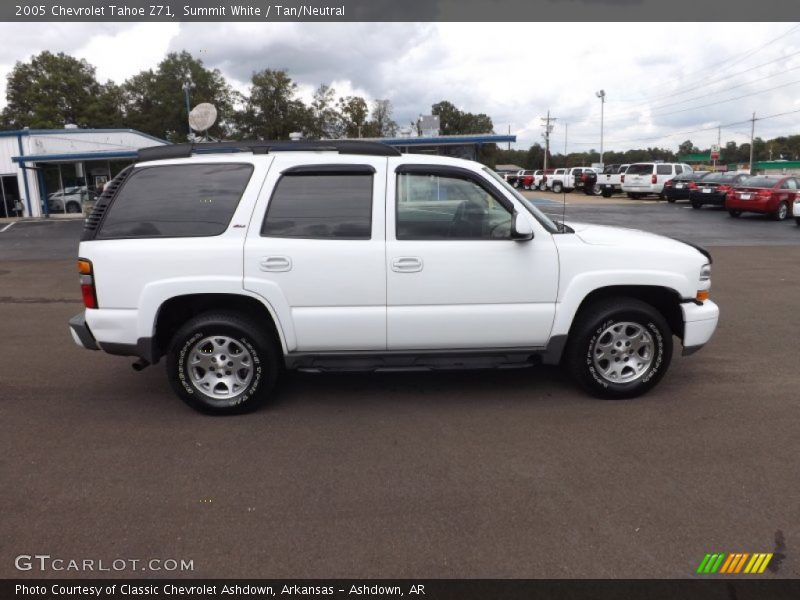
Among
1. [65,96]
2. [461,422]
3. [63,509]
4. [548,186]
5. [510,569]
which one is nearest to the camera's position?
[510,569]

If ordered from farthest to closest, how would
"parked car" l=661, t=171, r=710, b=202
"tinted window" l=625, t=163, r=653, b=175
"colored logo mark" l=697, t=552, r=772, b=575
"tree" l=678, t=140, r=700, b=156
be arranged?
"tree" l=678, t=140, r=700, b=156 → "tinted window" l=625, t=163, r=653, b=175 → "parked car" l=661, t=171, r=710, b=202 → "colored logo mark" l=697, t=552, r=772, b=575

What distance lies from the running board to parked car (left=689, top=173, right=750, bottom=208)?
2451cm

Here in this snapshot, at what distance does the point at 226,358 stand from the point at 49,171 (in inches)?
1318

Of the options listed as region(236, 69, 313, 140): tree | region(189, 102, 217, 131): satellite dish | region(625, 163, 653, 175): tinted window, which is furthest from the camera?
region(236, 69, 313, 140): tree

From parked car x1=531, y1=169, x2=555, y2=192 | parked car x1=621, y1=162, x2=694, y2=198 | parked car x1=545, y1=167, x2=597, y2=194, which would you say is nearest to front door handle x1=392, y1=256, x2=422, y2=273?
parked car x1=621, y1=162, x2=694, y2=198

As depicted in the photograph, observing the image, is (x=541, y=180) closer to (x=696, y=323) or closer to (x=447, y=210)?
(x=696, y=323)

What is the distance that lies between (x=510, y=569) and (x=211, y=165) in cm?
350

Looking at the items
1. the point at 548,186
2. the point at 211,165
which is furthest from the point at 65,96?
the point at 211,165

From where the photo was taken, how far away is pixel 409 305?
15.2 feet

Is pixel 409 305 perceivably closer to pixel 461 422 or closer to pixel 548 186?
pixel 461 422

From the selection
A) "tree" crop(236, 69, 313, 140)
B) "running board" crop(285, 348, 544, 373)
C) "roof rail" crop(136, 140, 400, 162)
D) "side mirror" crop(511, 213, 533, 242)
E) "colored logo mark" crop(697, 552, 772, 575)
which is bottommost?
"colored logo mark" crop(697, 552, 772, 575)

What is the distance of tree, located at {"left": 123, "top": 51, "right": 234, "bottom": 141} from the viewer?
7662 cm

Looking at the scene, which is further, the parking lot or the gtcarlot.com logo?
the parking lot

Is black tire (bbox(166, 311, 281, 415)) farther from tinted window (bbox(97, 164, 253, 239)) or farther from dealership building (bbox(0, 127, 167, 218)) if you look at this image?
dealership building (bbox(0, 127, 167, 218))
